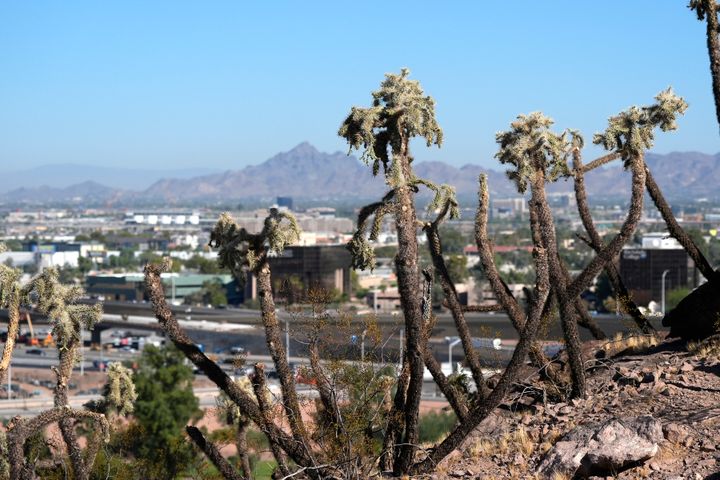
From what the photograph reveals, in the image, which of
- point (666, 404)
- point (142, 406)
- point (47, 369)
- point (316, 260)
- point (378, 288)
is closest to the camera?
point (666, 404)

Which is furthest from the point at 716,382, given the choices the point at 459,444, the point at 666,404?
the point at 459,444

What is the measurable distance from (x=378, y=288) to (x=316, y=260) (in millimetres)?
10432

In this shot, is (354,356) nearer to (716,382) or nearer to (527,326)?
(527,326)

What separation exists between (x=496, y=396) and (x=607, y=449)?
1.48 metres

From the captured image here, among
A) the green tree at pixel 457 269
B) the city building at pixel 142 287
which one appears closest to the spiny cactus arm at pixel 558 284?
the green tree at pixel 457 269

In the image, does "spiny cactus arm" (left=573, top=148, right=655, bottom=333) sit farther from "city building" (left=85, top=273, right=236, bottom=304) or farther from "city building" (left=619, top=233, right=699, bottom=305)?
"city building" (left=85, top=273, right=236, bottom=304)

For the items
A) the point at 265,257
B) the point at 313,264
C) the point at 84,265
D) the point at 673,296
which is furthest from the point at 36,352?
the point at 84,265

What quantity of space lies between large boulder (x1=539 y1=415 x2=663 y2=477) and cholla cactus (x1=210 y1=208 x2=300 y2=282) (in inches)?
138

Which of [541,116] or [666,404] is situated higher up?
[541,116]

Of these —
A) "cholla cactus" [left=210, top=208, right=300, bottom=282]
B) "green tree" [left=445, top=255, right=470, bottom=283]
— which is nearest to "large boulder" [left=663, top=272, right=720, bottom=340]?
"cholla cactus" [left=210, top=208, right=300, bottom=282]

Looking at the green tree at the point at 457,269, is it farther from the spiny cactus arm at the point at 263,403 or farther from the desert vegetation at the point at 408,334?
the spiny cactus arm at the point at 263,403

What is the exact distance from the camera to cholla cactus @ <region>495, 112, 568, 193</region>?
15.5 metres

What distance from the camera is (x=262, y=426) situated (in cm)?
1379

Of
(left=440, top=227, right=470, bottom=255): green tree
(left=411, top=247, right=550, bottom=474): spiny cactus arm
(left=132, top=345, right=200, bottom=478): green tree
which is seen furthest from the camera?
(left=440, top=227, right=470, bottom=255): green tree
